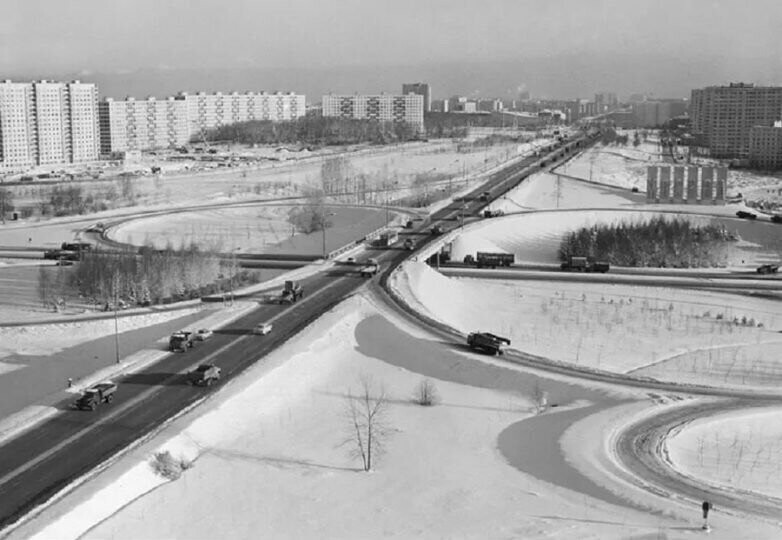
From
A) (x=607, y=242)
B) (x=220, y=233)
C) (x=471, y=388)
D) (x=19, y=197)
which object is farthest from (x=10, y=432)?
(x=19, y=197)

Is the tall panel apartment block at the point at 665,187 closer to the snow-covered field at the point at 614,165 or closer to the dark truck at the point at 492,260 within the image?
the snow-covered field at the point at 614,165

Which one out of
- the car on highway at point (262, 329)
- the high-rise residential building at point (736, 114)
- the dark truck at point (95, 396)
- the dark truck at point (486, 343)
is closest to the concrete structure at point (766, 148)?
the high-rise residential building at point (736, 114)

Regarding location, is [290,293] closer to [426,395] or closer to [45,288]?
[426,395]

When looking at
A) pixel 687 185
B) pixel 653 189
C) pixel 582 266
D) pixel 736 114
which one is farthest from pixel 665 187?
pixel 736 114

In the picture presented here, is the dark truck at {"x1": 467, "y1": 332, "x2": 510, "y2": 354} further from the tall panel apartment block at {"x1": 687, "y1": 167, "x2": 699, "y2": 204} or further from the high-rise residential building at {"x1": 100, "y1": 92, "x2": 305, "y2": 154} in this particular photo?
the high-rise residential building at {"x1": 100, "y1": 92, "x2": 305, "y2": 154}

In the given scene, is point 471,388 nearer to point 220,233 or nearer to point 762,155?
point 220,233

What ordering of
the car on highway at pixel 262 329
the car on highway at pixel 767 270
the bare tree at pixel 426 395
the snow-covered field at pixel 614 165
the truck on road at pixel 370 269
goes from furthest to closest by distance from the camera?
the snow-covered field at pixel 614 165 → the car on highway at pixel 767 270 → the truck on road at pixel 370 269 → the car on highway at pixel 262 329 → the bare tree at pixel 426 395

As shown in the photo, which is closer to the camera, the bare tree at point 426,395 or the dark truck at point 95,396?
the dark truck at point 95,396
